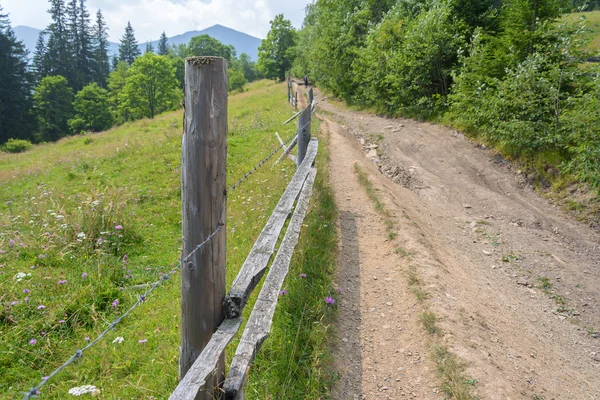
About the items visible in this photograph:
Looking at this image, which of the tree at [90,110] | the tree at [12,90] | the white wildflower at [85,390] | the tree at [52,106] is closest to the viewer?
the white wildflower at [85,390]

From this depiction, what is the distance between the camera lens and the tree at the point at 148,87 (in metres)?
53.9

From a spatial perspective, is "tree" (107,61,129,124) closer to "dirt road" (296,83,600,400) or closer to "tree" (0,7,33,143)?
"tree" (0,7,33,143)

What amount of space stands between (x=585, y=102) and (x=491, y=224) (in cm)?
374

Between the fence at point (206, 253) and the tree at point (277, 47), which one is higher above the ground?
the tree at point (277, 47)

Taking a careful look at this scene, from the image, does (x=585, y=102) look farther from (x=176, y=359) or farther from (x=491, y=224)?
(x=176, y=359)

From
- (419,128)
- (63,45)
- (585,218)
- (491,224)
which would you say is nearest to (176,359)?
(491,224)

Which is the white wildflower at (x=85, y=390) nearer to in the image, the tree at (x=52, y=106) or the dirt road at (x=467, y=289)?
the dirt road at (x=467, y=289)

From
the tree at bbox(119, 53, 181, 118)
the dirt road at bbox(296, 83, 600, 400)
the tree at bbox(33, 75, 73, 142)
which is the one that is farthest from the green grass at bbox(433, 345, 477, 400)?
the tree at bbox(33, 75, 73, 142)

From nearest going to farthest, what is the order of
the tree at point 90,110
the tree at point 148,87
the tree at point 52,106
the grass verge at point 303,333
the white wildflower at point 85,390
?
1. the white wildflower at point 85,390
2. the grass verge at point 303,333
3. the tree at point 52,106
4. the tree at point 148,87
5. the tree at point 90,110

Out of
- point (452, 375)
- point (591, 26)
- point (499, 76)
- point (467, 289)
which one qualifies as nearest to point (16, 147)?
point (499, 76)

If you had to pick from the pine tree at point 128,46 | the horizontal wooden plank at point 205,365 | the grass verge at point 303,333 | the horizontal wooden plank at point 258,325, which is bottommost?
the grass verge at point 303,333

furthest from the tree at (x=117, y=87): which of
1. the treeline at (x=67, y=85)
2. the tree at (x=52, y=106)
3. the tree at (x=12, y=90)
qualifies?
the tree at (x=12, y=90)

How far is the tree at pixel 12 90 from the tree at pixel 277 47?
35547 millimetres

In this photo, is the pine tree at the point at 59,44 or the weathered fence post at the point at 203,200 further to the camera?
the pine tree at the point at 59,44
